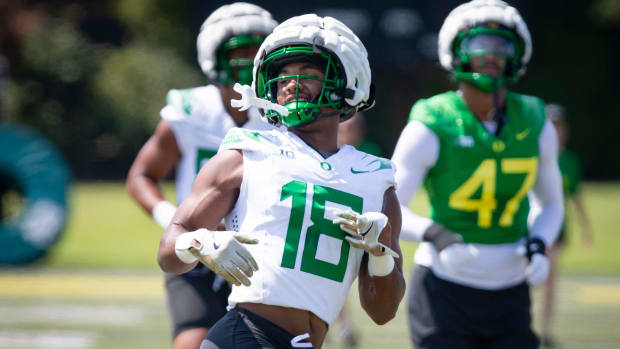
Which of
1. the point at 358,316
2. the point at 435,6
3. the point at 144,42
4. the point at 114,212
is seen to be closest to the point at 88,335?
the point at 358,316

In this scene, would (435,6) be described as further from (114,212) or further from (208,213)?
(208,213)

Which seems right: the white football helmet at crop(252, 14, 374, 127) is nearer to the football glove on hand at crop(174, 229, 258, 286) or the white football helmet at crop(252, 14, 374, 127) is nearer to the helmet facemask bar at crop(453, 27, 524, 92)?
the football glove on hand at crop(174, 229, 258, 286)

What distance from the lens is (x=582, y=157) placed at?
23.2m

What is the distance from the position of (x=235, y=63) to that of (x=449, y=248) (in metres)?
1.21

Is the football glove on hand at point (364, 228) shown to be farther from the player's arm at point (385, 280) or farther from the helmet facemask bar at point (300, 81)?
the helmet facemask bar at point (300, 81)

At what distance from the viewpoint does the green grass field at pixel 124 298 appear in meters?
A: 7.25

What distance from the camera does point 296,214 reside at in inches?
103

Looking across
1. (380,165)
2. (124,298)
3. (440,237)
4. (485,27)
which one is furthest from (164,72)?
(380,165)

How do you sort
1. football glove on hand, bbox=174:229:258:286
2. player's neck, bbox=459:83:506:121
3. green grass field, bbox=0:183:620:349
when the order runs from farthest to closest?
green grass field, bbox=0:183:620:349 → player's neck, bbox=459:83:506:121 → football glove on hand, bbox=174:229:258:286

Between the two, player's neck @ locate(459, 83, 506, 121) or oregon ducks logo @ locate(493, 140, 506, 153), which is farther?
player's neck @ locate(459, 83, 506, 121)

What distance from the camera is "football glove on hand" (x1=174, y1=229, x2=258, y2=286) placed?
96.0 inches

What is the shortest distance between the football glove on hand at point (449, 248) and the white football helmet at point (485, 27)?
685 millimetres

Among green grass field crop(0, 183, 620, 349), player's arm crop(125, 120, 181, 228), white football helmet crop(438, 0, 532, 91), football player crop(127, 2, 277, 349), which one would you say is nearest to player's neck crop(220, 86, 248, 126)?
football player crop(127, 2, 277, 349)

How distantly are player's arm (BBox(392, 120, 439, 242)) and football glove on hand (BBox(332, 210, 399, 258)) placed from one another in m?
1.06
